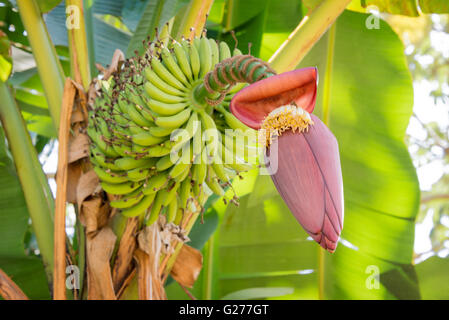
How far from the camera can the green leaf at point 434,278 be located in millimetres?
1263

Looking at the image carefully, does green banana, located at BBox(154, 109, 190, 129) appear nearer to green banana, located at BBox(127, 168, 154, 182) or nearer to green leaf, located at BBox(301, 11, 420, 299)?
green banana, located at BBox(127, 168, 154, 182)

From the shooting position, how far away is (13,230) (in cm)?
118

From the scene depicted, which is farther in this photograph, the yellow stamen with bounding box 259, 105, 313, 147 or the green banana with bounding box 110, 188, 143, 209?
the green banana with bounding box 110, 188, 143, 209

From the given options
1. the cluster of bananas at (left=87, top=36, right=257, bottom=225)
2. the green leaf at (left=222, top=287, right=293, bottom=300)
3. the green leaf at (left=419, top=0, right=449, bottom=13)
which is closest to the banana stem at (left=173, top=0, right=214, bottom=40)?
the cluster of bananas at (left=87, top=36, right=257, bottom=225)

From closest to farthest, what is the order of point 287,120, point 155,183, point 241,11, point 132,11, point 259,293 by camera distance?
point 287,120 < point 155,183 < point 259,293 < point 241,11 < point 132,11

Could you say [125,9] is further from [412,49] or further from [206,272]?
[412,49]

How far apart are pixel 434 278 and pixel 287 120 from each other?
103 centimetres

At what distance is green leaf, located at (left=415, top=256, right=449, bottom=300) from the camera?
4.14 ft

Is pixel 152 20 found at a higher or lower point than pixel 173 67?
higher

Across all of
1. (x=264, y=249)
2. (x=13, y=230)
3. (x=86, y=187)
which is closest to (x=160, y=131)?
(x=86, y=187)

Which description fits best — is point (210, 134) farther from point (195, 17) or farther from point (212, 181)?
point (195, 17)

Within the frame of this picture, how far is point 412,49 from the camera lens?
350cm

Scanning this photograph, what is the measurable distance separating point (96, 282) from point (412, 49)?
329 cm

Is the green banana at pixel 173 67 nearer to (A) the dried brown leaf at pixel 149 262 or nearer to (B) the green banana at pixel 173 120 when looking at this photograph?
(B) the green banana at pixel 173 120
